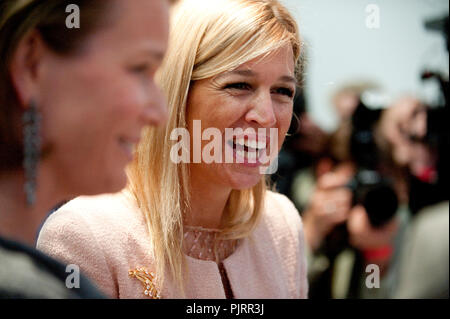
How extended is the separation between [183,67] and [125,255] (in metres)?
0.33

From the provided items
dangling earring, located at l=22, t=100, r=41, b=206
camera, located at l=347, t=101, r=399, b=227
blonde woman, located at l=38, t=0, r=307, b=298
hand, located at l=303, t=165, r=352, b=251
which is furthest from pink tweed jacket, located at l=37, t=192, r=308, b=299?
camera, located at l=347, t=101, r=399, b=227

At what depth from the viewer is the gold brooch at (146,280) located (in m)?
1.06

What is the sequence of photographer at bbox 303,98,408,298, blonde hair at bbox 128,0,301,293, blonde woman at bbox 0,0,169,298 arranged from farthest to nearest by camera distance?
photographer at bbox 303,98,408,298 → blonde hair at bbox 128,0,301,293 → blonde woman at bbox 0,0,169,298

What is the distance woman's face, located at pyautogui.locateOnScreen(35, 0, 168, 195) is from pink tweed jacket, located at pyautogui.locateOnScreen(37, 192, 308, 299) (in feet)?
1.11

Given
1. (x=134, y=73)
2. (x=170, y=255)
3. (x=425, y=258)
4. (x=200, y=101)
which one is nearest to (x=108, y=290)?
(x=170, y=255)

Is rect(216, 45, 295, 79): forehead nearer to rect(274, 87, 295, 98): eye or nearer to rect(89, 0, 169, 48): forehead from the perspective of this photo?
rect(274, 87, 295, 98): eye

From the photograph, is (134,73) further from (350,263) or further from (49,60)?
(350,263)

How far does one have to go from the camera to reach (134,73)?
28.2 inches

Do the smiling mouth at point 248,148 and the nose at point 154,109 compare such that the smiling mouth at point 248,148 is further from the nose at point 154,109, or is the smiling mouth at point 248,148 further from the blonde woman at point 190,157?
the nose at point 154,109

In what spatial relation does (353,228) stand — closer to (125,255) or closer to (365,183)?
(365,183)

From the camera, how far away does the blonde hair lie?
3.43 ft

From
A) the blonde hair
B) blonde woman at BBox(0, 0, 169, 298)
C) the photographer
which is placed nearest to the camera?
blonde woman at BBox(0, 0, 169, 298)

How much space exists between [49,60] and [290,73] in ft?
1.66

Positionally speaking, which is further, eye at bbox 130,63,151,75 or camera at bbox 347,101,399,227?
camera at bbox 347,101,399,227
